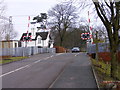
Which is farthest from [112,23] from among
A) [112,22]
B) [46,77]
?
[46,77]

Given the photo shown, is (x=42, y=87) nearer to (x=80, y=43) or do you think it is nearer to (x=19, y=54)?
(x=19, y=54)

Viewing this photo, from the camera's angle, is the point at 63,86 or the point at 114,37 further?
the point at 114,37

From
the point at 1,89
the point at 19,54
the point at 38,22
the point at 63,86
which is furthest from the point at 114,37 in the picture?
the point at 38,22

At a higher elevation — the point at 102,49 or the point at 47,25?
the point at 47,25

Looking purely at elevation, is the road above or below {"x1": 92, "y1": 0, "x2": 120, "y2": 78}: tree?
below

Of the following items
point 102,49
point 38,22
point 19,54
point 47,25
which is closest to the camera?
point 102,49

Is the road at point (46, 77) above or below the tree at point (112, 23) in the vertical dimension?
below

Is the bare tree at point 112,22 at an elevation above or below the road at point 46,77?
above

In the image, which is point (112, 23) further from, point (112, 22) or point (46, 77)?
point (46, 77)

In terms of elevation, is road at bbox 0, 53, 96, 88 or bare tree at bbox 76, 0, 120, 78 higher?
bare tree at bbox 76, 0, 120, 78

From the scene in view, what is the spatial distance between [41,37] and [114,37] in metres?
71.1

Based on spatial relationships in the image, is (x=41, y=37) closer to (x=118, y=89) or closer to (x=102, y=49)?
(x=102, y=49)

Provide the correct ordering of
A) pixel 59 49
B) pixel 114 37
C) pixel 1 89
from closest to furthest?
pixel 1 89
pixel 114 37
pixel 59 49

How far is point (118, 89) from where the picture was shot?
372 inches
